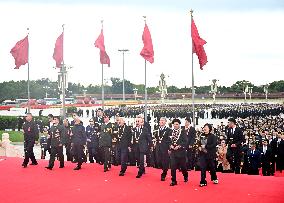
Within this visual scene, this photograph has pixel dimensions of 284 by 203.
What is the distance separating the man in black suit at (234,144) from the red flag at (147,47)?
15.5 ft

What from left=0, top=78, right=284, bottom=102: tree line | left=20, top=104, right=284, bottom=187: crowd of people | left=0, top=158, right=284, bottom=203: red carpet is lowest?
left=0, top=158, right=284, bottom=203: red carpet

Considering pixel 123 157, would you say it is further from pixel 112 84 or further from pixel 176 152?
pixel 112 84

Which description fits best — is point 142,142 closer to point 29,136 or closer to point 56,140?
point 56,140

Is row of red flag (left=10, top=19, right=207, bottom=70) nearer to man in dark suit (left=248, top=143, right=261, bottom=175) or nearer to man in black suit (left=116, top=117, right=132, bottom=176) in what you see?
man in dark suit (left=248, top=143, right=261, bottom=175)

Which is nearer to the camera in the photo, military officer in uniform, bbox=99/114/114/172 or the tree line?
military officer in uniform, bbox=99/114/114/172

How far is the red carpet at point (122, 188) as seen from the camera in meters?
9.34

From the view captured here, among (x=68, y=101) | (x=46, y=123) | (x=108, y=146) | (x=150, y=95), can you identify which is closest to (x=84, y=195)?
(x=108, y=146)

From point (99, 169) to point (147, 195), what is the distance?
417cm

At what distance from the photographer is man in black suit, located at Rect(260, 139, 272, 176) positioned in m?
14.4

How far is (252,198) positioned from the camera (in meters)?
9.20

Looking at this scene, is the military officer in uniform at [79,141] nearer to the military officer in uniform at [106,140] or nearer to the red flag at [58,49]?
the military officer in uniform at [106,140]

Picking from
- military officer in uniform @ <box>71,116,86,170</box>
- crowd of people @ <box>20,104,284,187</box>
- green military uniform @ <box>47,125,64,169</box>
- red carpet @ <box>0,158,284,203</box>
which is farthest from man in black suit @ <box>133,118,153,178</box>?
green military uniform @ <box>47,125,64,169</box>

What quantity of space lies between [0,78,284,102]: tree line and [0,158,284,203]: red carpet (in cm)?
10316

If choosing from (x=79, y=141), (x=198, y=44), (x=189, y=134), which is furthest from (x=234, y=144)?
(x=79, y=141)
